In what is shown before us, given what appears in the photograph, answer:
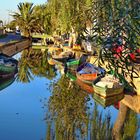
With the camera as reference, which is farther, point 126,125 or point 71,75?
point 71,75

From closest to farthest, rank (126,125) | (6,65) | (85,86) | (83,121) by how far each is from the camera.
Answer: (126,125) → (83,121) → (85,86) → (6,65)

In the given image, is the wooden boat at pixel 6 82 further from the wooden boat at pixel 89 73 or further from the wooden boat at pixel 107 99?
the wooden boat at pixel 107 99

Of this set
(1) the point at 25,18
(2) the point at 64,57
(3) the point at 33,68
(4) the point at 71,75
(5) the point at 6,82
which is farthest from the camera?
(1) the point at 25,18

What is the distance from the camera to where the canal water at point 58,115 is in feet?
50.0

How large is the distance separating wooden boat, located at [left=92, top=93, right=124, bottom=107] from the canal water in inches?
15.0

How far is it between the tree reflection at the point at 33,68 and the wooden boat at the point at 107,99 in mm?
9099

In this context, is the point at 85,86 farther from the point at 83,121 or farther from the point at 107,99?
the point at 83,121

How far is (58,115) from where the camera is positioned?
18.5 m

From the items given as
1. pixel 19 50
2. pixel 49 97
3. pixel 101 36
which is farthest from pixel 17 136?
pixel 19 50

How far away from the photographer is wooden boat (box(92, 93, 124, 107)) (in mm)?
21631

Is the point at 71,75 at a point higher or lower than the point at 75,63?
lower

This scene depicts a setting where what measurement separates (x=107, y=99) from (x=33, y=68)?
18.0 metres

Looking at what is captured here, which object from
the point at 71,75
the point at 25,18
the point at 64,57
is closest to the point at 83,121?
the point at 71,75

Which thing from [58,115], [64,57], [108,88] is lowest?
[64,57]
